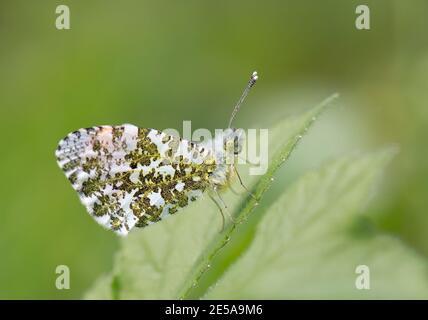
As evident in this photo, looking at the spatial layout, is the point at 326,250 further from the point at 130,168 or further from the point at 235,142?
the point at 130,168

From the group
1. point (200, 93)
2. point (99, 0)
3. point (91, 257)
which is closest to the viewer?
point (91, 257)

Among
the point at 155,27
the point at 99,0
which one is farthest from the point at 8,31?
the point at 155,27

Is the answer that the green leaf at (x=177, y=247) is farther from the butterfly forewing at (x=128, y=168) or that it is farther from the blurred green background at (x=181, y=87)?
the blurred green background at (x=181, y=87)

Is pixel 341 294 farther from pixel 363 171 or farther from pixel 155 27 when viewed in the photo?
pixel 155 27

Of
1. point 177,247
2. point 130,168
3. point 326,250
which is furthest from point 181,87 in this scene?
point 177,247

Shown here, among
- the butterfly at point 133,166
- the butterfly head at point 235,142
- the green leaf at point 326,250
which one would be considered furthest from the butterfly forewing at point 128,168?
the green leaf at point 326,250

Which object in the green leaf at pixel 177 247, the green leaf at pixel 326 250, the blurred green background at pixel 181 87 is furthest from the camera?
the blurred green background at pixel 181 87

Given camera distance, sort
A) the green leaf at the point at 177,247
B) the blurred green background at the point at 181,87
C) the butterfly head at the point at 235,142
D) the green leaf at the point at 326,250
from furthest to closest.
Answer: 1. the blurred green background at the point at 181,87
2. the butterfly head at the point at 235,142
3. the green leaf at the point at 326,250
4. the green leaf at the point at 177,247

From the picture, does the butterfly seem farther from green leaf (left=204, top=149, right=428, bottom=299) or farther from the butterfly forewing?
green leaf (left=204, top=149, right=428, bottom=299)
